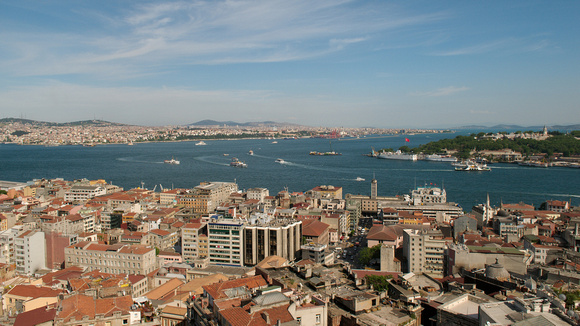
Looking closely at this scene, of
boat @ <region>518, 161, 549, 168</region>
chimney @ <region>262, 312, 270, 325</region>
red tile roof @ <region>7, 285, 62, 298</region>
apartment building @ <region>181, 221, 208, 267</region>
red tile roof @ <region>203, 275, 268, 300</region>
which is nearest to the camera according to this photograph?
chimney @ <region>262, 312, 270, 325</region>

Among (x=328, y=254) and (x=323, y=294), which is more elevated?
(x=323, y=294)

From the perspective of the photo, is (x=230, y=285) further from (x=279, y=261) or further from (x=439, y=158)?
(x=439, y=158)

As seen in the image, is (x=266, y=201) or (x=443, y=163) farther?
(x=443, y=163)

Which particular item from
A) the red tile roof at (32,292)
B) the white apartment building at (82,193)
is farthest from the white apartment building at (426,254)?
the white apartment building at (82,193)

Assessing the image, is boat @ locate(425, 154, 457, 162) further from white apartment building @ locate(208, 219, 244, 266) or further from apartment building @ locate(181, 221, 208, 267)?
apartment building @ locate(181, 221, 208, 267)

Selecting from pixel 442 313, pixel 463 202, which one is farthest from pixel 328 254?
pixel 463 202

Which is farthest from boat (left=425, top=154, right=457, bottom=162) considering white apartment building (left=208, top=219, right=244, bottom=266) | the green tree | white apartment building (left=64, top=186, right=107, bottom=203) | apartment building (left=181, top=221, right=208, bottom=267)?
apartment building (left=181, top=221, right=208, bottom=267)

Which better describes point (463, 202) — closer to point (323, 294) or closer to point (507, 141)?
point (323, 294)
